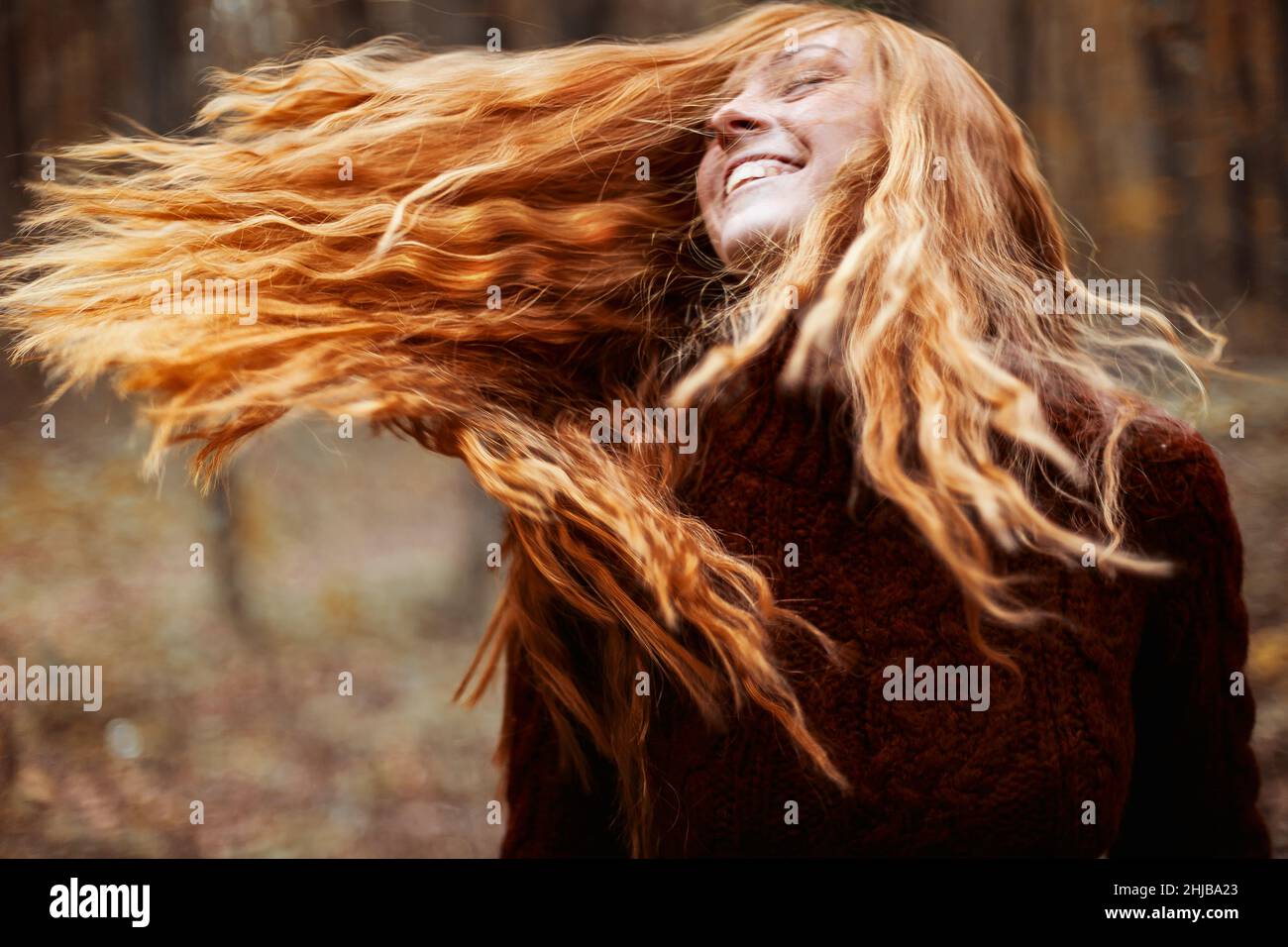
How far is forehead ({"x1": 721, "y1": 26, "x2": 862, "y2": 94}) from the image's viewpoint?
2.62 feet

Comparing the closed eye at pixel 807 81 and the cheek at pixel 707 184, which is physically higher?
the closed eye at pixel 807 81

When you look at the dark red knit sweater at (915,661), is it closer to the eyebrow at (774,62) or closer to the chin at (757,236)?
the chin at (757,236)

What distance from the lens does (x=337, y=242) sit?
2.71 ft

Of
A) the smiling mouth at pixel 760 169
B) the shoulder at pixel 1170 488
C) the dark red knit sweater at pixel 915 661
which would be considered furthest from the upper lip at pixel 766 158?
the shoulder at pixel 1170 488

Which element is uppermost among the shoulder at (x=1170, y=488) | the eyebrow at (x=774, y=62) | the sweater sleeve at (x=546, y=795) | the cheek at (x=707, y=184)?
the eyebrow at (x=774, y=62)

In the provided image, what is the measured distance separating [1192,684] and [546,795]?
0.59m

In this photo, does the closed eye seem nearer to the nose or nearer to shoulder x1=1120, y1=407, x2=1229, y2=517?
the nose

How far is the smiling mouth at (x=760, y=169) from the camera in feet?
2.51

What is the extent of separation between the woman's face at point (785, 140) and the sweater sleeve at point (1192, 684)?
1.20ft

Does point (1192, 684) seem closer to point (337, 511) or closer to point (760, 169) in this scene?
point (760, 169)

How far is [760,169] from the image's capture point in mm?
765
